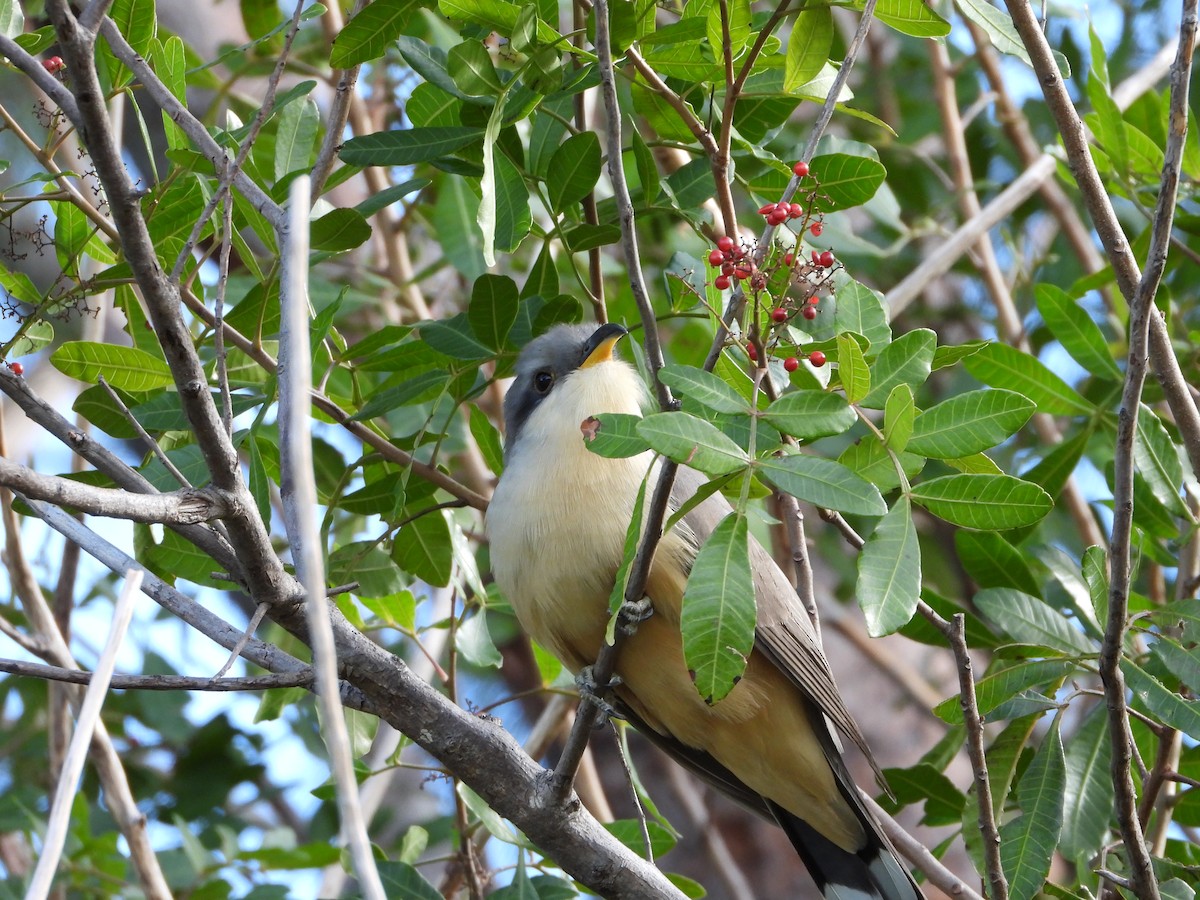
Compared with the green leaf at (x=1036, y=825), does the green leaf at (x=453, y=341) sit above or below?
above

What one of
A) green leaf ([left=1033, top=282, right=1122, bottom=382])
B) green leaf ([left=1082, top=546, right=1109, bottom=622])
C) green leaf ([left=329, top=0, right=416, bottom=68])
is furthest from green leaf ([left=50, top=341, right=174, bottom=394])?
green leaf ([left=1033, top=282, right=1122, bottom=382])

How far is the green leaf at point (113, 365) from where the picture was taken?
298 centimetres

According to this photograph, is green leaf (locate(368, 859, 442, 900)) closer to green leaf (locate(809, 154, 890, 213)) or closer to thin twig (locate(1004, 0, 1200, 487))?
green leaf (locate(809, 154, 890, 213))

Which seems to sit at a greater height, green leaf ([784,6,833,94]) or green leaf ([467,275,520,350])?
green leaf ([784,6,833,94])

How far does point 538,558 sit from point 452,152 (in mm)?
1027

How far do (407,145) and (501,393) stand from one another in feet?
7.73

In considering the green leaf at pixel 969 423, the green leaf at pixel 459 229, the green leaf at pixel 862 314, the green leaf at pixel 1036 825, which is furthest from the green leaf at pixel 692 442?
the green leaf at pixel 459 229

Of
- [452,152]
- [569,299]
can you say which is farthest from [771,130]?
[452,152]

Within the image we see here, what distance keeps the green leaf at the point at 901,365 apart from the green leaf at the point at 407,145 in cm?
108

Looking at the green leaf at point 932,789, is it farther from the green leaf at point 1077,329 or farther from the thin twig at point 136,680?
the thin twig at point 136,680

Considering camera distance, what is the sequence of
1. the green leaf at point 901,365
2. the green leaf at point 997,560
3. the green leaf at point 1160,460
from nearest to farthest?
1. the green leaf at point 901,365
2. the green leaf at point 1160,460
3. the green leaf at point 997,560

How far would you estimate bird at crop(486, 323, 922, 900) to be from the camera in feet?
10.2

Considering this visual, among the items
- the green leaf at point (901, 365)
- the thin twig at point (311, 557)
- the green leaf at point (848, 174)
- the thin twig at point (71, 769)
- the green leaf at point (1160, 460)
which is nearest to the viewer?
the thin twig at point (311, 557)

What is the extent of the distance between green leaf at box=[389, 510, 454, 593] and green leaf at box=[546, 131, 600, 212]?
0.95 meters
